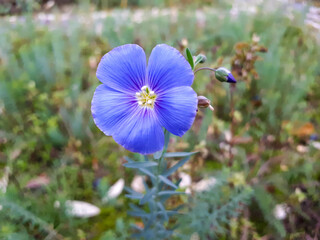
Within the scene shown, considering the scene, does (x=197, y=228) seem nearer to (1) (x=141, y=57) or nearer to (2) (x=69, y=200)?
(2) (x=69, y=200)

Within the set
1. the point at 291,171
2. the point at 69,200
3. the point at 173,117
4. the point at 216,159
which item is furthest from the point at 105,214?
the point at 291,171

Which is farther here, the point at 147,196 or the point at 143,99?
the point at 147,196

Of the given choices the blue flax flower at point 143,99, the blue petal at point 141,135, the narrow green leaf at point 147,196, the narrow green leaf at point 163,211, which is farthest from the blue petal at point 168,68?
the narrow green leaf at point 163,211

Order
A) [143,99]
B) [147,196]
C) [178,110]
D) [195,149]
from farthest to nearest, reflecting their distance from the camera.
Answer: [195,149] → [147,196] → [143,99] → [178,110]

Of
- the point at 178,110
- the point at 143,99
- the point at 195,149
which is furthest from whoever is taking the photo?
the point at 195,149

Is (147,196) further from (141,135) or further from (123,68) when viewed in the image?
(123,68)

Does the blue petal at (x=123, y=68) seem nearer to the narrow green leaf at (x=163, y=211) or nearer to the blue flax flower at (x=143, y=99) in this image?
the blue flax flower at (x=143, y=99)

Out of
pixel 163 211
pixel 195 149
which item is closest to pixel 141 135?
pixel 163 211
